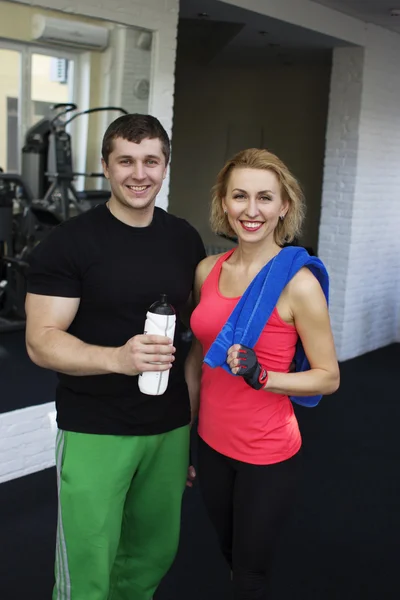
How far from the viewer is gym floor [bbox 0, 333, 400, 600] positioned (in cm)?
250

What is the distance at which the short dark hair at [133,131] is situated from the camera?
5.26ft

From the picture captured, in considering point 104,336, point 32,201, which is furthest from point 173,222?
point 32,201

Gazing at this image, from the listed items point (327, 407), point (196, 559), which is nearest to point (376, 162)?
point (327, 407)

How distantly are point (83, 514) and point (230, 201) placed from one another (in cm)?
85

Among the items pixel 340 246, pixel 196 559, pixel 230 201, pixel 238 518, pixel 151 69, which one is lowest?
pixel 196 559

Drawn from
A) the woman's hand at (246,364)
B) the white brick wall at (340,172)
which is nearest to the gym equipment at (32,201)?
the white brick wall at (340,172)

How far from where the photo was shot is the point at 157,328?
57.9 inches

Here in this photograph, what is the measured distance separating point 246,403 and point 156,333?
367 mm

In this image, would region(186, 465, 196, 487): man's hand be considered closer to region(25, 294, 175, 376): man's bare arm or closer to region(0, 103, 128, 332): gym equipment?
region(25, 294, 175, 376): man's bare arm

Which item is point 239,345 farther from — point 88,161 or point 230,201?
point 88,161

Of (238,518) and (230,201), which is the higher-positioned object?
(230,201)

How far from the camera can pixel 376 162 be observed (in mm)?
5707

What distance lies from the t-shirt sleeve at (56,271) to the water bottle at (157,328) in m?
0.23

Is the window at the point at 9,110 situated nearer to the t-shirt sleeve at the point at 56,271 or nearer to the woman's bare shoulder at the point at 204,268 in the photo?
the woman's bare shoulder at the point at 204,268
